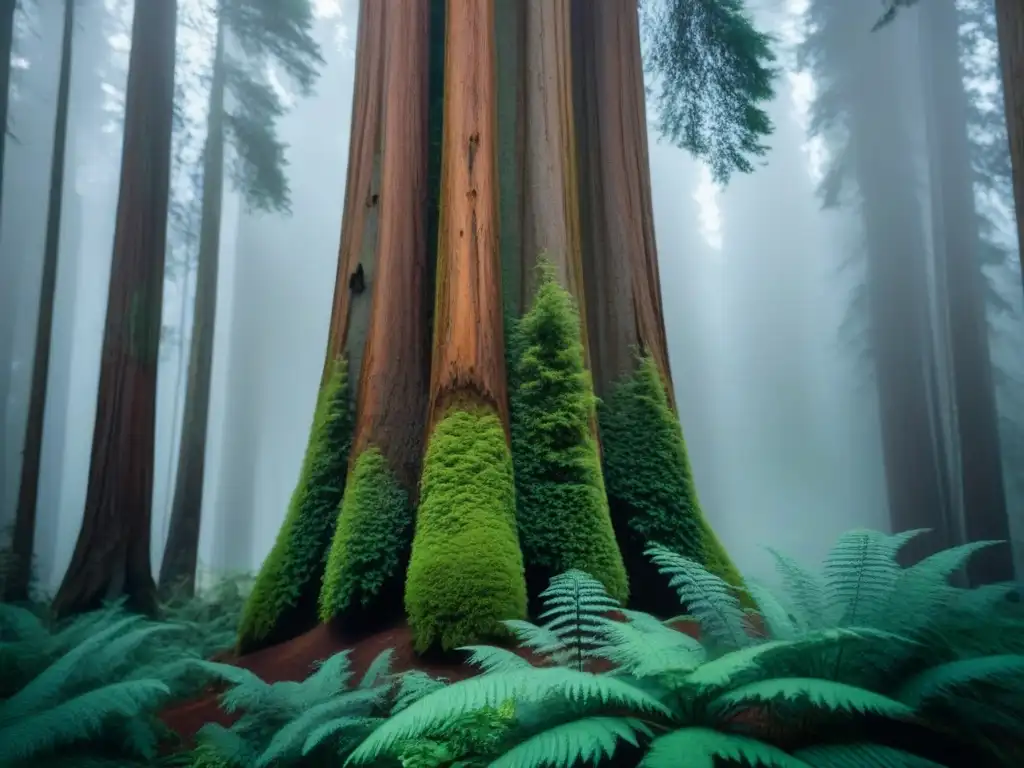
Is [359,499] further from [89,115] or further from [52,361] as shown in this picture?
[89,115]

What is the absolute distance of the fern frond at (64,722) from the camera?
2.16 meters

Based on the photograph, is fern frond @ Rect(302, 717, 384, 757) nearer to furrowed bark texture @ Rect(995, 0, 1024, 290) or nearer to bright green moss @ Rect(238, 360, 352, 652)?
bright green moss @ Rect(238, 360, 352, 652)

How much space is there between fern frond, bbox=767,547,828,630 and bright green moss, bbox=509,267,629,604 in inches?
60.2

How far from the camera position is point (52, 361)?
6656 millimetres

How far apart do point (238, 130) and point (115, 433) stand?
624cm

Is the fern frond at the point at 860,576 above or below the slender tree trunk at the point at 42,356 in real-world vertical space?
below

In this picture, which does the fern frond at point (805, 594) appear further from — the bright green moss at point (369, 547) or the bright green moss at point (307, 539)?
the bright green moss at point (307, 539)

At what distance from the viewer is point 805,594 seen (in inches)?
95.1

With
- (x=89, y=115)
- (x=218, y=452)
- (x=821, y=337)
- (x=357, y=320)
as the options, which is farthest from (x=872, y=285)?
(x=218, y=452)

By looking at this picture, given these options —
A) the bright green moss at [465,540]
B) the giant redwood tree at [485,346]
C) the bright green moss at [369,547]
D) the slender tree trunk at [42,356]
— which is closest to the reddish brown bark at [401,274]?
the giant redwood tree at [485,346]

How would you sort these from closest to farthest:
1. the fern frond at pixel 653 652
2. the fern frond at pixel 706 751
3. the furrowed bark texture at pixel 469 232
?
1. the fern frond at pixel 706 751
2. the fern frond at pixel 653 652
3. the furrowed bark texture at pixel 469 232

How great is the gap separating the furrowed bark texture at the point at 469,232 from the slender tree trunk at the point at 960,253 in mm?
7712

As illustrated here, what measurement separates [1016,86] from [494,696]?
495cm

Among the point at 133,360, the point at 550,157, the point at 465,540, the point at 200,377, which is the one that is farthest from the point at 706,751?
the point at 200,377
